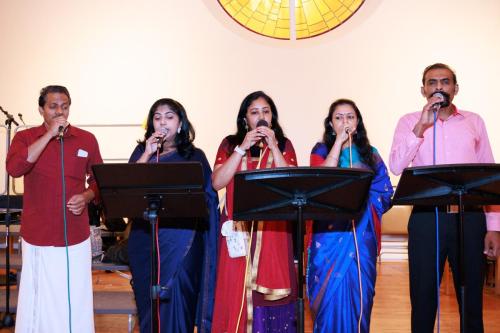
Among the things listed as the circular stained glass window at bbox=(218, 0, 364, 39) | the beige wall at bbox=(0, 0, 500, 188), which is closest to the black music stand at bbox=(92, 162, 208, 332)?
the beige wall at bbox=(0, 0, 500, 188)

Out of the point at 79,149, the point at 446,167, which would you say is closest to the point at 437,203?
the point at 446,167

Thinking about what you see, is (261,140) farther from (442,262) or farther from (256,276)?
(442,262)

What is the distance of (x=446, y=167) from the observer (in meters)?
2.25

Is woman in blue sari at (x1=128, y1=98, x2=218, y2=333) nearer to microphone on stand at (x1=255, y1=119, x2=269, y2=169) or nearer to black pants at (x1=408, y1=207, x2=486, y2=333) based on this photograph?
microphone on stand at (x1=255, y1=119, x2=269, y2=169)

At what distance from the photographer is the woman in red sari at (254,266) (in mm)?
2832

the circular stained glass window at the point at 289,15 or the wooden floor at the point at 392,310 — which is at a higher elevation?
the circular stained glass window at the point at 289,15

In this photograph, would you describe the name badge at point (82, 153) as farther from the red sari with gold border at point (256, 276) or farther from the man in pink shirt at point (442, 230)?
the man in pink shirt at point (442, 230)

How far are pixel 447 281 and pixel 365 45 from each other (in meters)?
3.50

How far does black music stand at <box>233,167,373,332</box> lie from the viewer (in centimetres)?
207

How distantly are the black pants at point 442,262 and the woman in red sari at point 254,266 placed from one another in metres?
0.65

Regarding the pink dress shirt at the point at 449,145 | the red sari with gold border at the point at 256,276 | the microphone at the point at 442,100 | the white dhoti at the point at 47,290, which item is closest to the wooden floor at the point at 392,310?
the white dhoti at the point at 47,290

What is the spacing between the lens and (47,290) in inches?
117

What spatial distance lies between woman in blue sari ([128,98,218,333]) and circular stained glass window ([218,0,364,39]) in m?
4.94

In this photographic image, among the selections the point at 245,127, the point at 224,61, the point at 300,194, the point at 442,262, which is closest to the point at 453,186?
the point at 442,262
